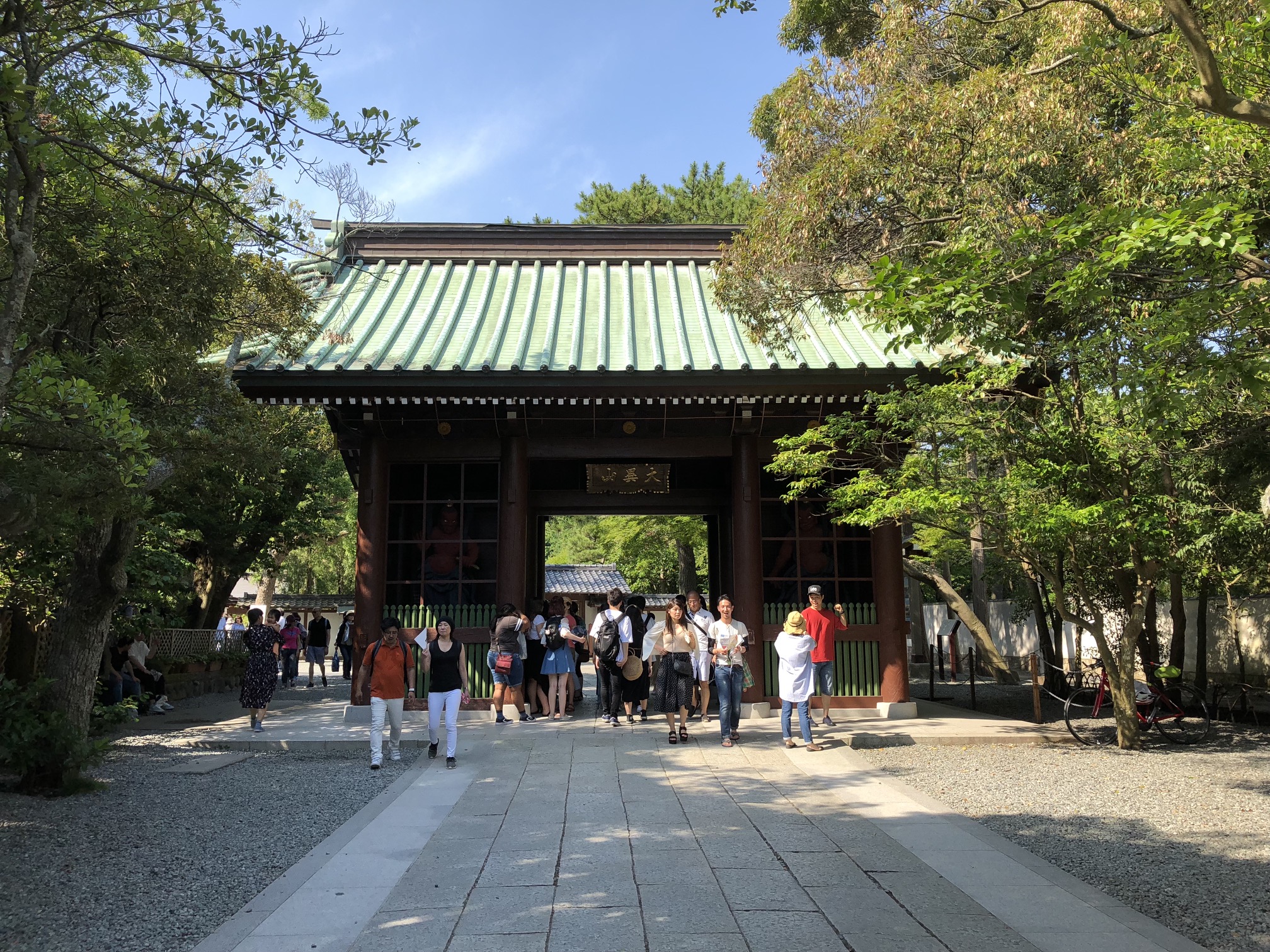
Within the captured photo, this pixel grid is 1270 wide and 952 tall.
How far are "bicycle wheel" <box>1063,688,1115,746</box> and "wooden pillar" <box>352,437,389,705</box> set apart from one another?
864 centimetres

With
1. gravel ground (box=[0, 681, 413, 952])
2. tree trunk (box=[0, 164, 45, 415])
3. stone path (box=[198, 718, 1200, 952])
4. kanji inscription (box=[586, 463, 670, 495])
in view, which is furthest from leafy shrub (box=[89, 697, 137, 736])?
kanji inscription (box=[586, 463, 670, 495])

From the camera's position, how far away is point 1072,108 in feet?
27.1

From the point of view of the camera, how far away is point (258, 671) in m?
10.7

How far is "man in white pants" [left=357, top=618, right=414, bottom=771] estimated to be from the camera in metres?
8.45

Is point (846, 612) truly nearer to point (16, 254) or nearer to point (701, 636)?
point (701, 636)

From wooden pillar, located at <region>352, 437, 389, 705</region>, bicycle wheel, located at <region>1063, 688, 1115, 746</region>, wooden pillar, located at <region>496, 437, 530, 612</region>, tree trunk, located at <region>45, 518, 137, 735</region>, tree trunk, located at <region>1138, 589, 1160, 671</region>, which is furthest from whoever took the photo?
tree trunk, located at <region>1138, 589, 1160, 671</region>

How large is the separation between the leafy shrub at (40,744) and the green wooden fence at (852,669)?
7.85 metres

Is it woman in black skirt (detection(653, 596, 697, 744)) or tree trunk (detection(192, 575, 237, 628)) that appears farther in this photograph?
tree trunk (detection(192, 575, 237, 628))

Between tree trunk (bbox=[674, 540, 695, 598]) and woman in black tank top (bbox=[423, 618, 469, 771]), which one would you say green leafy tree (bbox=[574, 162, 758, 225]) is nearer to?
tree trunk (bbox=[674, 540, 695, 598])

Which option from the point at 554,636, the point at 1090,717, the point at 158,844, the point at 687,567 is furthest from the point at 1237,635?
the point at 687,567

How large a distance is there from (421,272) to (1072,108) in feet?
33.9

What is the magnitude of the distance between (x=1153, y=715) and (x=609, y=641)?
6.64 metres

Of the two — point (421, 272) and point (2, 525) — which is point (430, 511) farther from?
point (2, 525)

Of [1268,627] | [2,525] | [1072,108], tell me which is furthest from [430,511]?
[1268,627]
